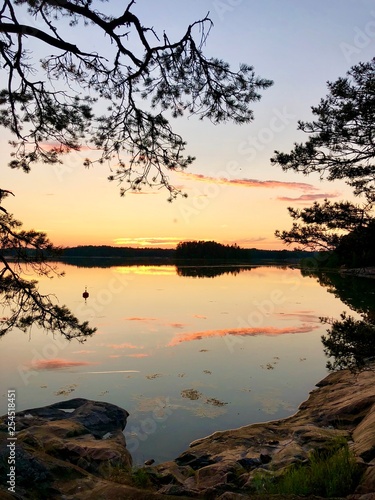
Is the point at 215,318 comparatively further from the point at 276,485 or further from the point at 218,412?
the point at 276,485

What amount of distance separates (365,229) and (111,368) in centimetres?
1005

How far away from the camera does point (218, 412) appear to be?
9828mm
